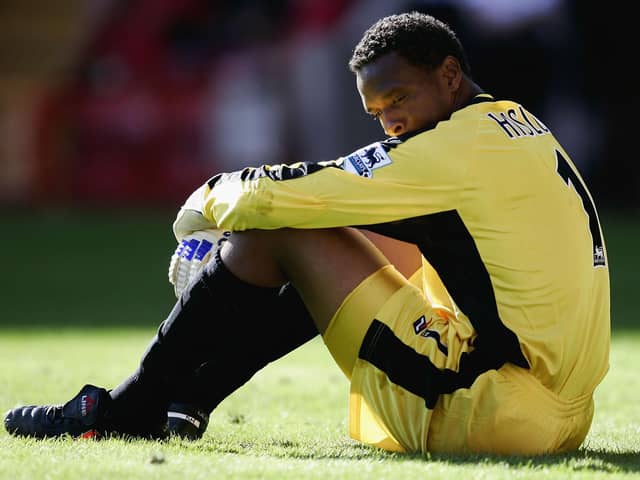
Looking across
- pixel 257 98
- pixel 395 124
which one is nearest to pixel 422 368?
pixel 395 124

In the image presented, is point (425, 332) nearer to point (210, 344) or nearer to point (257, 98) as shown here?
point (210, 344)

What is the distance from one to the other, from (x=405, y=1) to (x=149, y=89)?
3.39m

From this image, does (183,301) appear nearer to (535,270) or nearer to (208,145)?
(535,270)

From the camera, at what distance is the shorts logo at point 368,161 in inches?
140

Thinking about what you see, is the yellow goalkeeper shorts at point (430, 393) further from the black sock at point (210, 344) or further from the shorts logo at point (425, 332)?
the black sock at point (210, 344)

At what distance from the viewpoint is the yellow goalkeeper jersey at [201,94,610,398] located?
11.6 feet

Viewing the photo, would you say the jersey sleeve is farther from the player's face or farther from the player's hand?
the player's hand

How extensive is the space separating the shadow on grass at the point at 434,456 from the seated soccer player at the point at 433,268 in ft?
0.18

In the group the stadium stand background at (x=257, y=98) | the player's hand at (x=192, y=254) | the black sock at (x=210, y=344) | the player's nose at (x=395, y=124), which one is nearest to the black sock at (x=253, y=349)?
the black sock at (x=210, y=344)

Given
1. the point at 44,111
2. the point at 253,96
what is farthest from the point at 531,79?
the point at 44,111

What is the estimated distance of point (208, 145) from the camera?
15.2 metres

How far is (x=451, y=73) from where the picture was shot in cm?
379

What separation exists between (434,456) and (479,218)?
708mm

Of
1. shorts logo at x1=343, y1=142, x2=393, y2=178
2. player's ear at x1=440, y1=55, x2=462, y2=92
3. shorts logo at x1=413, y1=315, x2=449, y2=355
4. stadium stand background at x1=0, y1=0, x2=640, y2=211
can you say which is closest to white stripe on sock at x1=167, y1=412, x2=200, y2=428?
shorts logo at x1=413, y1=315, x2=449, y2=355
